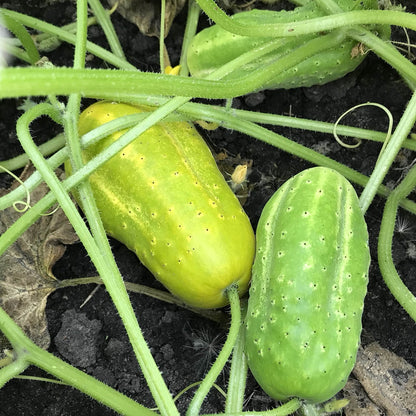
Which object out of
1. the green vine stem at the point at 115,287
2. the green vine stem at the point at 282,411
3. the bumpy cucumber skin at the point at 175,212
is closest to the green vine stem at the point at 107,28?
the bumpy cucumber skin at the point at 175,212

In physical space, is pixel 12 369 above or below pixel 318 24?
below

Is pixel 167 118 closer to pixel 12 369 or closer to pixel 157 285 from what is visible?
pixel 157 285

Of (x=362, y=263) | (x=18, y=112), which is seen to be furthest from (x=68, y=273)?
(x=362, y=263)

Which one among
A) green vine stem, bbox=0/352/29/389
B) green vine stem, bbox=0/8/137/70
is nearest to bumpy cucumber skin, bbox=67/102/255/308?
green vine stem, bbox=0/8/137/70

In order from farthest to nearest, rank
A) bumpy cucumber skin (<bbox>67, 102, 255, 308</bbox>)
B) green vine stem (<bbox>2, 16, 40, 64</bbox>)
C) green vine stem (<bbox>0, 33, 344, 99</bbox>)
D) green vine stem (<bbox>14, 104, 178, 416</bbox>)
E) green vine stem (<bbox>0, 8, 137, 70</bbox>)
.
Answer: green vine stem (<bbox>0, 8, 137, 70</bbox>)
green vine stem (<bbox>2, 16, 40, 64</bbox>)
bumpy cucumber skin (<bbox>67, 102, 255, 308</bbox>)
green vine stem (<bbox>14, 104, 178, 416</bbox>)
green vine stem (<bbox>0, 33, 344, 99</bbox>)

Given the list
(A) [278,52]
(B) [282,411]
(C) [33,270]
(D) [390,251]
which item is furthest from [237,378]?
(A) [278,52]

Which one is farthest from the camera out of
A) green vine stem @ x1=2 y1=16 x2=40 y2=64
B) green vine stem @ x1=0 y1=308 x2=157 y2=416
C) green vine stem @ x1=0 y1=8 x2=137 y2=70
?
green vine stem @ x1=0 y1=8 x2=137 y2=70

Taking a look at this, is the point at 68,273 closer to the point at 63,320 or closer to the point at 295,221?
the point at 63,320

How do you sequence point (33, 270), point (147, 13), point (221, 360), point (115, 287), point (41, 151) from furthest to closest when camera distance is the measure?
point (147, 13) < point (41, 151) < point (33, 270) < point (221, 360) < point (115, 287)

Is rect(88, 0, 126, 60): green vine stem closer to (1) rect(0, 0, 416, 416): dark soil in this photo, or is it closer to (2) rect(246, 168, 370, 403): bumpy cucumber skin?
(1) rect(0, 0, 416, 416): dark soil
